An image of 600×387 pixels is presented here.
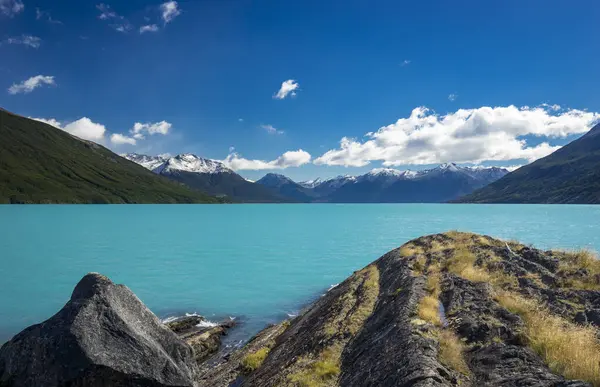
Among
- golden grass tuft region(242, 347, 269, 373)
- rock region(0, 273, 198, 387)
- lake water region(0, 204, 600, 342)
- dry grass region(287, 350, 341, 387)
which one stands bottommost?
lake water region(0, 204, 600, 342)

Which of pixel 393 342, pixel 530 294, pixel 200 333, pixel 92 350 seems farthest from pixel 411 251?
pixel 92 350

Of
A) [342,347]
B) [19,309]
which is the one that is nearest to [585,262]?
[342,347]

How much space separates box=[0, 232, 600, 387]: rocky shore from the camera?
1048 centimetres

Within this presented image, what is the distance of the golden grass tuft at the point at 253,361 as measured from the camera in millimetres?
20484

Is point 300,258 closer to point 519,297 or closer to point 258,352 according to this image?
point 258,352

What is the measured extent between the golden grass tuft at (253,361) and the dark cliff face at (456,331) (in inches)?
3.7

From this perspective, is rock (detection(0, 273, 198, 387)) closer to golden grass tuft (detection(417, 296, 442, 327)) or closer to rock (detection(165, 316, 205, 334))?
golden grass tuft (detection(417, 296, 442, 327))

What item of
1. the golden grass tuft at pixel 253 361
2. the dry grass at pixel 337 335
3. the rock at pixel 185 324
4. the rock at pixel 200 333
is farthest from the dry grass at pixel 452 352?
the rock at pixel 185 324

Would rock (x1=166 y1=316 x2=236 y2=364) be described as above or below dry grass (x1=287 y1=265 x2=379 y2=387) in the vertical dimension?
below

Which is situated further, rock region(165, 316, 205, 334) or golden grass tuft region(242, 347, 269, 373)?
rock region(165, 316, 205, 334)

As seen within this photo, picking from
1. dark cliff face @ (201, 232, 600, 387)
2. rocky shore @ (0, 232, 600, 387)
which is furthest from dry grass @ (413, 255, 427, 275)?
rocky shore @ (0, 232, 600, 387)

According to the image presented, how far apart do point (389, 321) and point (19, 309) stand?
41.3 metres

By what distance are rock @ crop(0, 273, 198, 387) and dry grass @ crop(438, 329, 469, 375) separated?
10.3 m

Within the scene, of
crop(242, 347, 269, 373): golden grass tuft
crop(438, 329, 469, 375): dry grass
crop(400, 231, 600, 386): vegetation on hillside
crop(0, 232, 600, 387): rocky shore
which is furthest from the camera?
crop(242, 347, 269, 373): golden grass tuft
